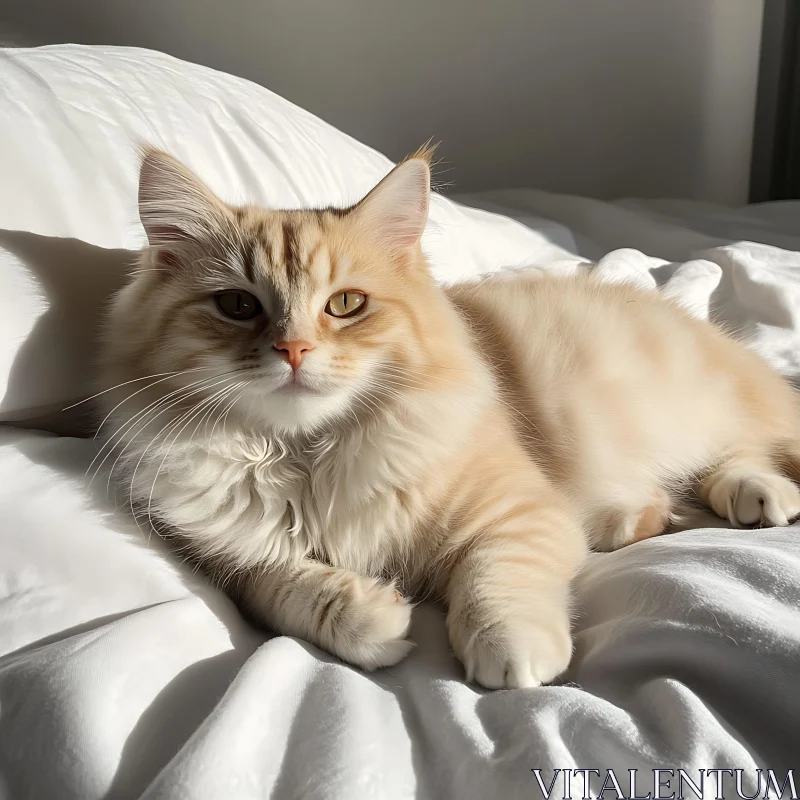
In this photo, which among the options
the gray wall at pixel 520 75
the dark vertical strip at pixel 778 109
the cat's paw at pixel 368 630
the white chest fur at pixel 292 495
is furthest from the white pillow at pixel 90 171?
the dark vertical strip at pixel 778 109

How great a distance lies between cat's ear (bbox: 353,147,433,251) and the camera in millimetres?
1070

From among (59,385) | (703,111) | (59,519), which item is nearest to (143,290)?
(59,385)

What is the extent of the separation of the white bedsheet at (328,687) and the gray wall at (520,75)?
2.38 meters

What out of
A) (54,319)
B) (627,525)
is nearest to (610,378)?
(627,525)

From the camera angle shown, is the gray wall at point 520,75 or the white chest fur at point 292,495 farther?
the gray wall at point 520,75

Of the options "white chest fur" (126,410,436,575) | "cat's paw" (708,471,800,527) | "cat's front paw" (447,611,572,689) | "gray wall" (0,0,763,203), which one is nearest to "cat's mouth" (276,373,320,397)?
"white chest fur" (126,410,436,575)

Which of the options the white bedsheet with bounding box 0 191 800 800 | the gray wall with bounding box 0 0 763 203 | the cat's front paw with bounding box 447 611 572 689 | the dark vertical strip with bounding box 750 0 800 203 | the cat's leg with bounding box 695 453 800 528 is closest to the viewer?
the white bedsheet with bounding box 0 191 800 800

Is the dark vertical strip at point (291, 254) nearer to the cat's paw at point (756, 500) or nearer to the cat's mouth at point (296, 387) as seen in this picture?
the cat's mouth at point (296, 387)

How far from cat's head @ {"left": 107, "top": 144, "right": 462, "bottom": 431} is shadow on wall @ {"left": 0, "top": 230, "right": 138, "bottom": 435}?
8 cm

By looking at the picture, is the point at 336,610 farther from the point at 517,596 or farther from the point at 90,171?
the point at 90,171

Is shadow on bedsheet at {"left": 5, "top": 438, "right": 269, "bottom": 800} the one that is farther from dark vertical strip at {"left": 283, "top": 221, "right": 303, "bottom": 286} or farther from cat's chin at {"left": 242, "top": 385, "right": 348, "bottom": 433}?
dark vertical strip at {"left": 283, "top": 221, "right": 303, "bottom": 286}

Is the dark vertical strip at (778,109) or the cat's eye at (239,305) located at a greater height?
the cat's eye at (239,305)

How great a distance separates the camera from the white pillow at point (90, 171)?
0.99 meters

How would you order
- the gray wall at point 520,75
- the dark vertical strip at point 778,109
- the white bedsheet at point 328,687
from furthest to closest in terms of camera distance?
the dark vertical strip at point 778,109 → the gray wall at point 520,75 → the white bedsheet at point 328,687
